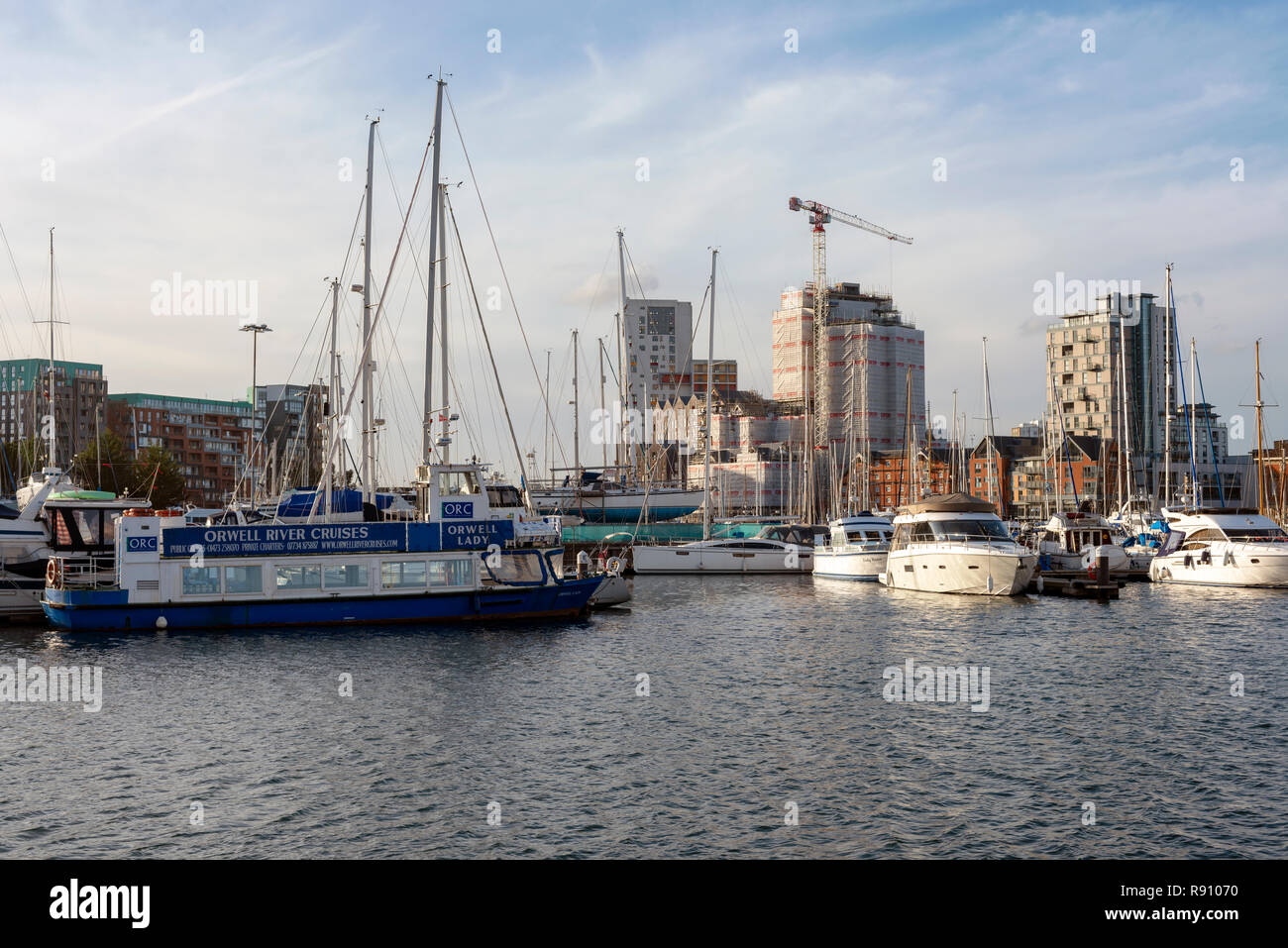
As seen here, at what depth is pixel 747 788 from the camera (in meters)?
22.1

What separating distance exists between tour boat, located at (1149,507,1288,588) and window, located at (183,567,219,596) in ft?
192

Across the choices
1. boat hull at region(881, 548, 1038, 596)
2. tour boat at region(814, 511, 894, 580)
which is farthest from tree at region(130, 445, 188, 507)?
boat hull at region(881, 548, 1038, 596)

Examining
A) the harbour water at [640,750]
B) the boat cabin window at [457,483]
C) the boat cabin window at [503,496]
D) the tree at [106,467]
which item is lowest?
the harbour water at [640,750]

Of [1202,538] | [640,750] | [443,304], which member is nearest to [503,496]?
[443,304]

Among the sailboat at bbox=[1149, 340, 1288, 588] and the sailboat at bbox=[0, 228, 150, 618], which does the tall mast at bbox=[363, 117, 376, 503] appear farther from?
the sailboat at bbox=[1149, 340, 1288, 588]

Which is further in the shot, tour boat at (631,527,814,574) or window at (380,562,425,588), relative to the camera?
tour boat at (631,527,814,574)

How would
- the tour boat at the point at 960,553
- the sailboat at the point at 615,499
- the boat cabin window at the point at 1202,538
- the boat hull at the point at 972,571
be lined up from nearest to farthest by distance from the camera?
the boat hull at the point at 972,571
the tour boat at the point at 960,553
the boat cabin window at the point at 1202,538
the sailboat at the point at 615,499

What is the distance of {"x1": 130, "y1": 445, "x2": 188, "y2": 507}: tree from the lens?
375 feet

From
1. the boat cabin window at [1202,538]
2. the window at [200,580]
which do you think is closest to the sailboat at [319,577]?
the window at [200,580]

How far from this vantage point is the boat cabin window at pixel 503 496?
244 feet

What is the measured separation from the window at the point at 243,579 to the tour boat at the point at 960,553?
122ft

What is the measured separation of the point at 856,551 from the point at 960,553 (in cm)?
1601

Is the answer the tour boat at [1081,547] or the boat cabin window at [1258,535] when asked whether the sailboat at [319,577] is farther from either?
the boat cabin window at [1258,535]
